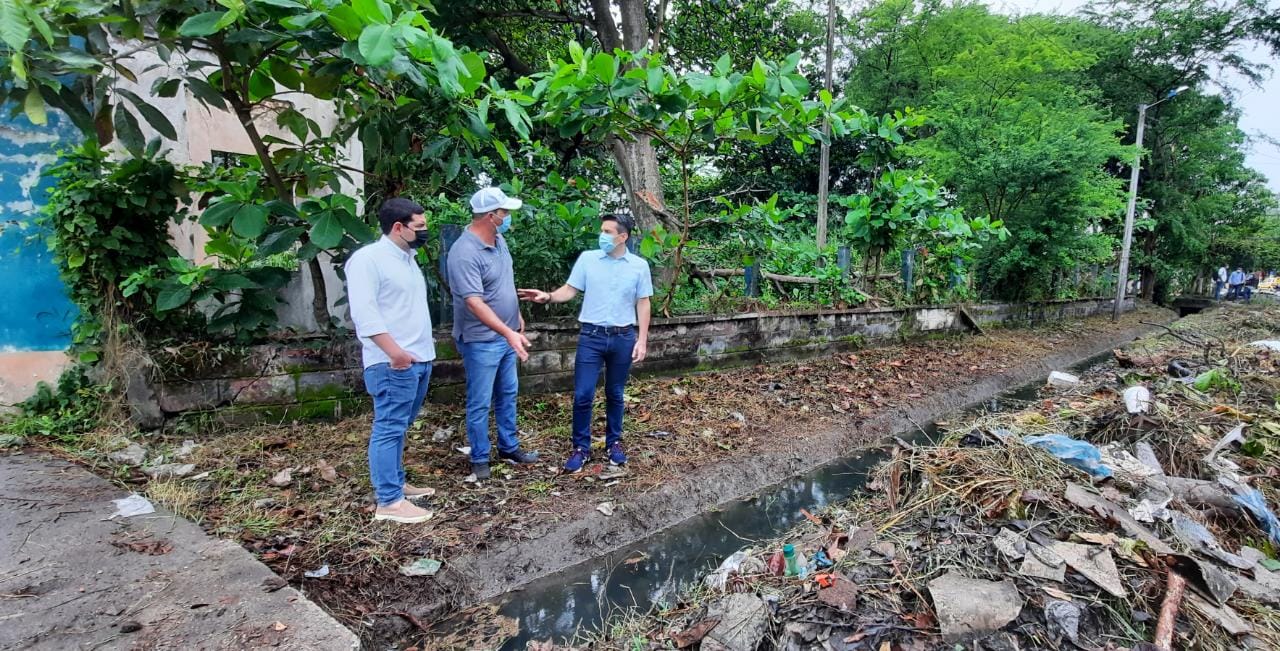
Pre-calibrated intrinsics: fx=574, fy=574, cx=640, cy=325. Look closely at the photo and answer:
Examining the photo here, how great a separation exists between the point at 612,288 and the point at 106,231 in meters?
3.18

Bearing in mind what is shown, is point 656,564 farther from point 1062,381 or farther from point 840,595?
point 1062,381

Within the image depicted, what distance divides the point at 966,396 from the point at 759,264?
2.85 m

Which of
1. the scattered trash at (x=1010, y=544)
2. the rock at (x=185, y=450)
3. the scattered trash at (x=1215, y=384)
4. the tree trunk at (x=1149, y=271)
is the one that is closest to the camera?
the scattered trash at (x=1010, y=544)

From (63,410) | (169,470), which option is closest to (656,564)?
(169,470)

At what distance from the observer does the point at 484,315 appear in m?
3.13

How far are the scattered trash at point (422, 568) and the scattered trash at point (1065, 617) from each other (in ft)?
8.25

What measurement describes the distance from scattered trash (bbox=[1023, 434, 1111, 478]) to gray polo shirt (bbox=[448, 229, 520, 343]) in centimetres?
325

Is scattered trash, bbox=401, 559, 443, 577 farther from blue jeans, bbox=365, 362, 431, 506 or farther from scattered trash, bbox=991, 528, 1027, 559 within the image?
scattered trash, bbox=991, 528, 1027, 559

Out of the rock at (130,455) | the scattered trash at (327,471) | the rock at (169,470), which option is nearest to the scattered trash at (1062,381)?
the scattered trash at (327,471)

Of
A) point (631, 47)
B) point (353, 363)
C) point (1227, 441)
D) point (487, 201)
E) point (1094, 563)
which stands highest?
point (631, 47)

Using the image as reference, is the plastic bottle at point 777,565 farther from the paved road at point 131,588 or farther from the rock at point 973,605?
the paved road at point 131,588

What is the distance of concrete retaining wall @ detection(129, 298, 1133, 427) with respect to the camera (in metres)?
3.71

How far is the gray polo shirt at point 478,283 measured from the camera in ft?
10.5

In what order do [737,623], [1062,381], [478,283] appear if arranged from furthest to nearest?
[1062,381], [478,283], [737,623]
